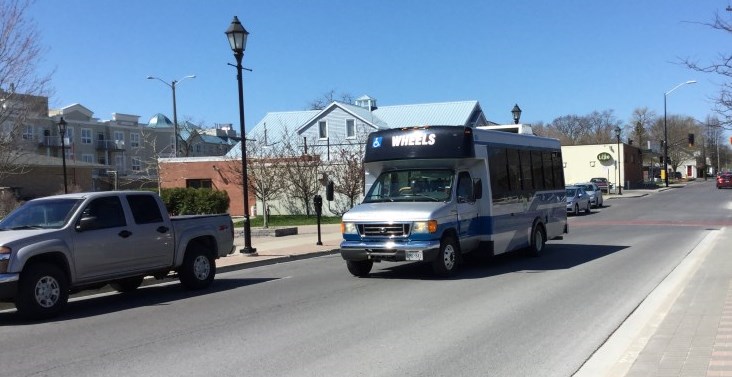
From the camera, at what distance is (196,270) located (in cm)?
1185

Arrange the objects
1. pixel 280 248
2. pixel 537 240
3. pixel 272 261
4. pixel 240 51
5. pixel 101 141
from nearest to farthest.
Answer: pixel 537 240 → pixel 272 261 → pixel 240 51 → pixel 280 248 → pixel 101 141

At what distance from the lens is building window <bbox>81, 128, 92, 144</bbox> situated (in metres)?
77.6

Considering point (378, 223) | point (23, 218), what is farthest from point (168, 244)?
point (378, 223)

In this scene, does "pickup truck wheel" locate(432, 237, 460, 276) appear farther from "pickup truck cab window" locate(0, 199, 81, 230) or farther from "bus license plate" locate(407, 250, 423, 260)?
"pickup truck cab window" locate(0, 199, 81, 230)

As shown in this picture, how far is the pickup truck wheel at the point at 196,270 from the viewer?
11.7 metres

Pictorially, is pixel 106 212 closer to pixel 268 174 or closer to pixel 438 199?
pixel 438 199

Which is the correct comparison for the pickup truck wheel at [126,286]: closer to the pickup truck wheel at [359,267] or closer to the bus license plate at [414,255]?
the pickup truck wheel at [359,267]

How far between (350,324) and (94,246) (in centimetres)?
430

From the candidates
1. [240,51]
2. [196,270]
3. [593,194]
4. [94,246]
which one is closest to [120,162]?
[593,194]

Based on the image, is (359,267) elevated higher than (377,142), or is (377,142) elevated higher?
(377,142)

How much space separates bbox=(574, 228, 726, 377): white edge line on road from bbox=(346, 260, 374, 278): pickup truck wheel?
527 centimetres

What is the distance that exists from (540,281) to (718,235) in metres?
11.1

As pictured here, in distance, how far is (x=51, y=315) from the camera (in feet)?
30.6

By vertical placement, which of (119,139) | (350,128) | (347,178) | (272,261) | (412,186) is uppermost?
(119,139)
